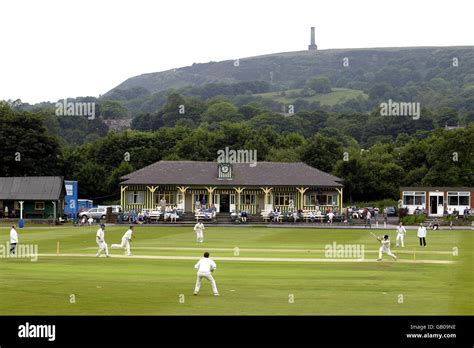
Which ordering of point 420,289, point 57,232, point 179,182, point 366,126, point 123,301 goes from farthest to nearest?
point 366,126 → point 179,182 → point 57,232 → point 420,289 → point 123,301

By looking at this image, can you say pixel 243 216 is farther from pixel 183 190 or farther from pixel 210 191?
pixel 183 190

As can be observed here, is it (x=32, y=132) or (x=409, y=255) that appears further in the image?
(x=32, y=132)

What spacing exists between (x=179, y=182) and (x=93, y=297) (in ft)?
210

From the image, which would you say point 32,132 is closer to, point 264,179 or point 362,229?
point 264,179

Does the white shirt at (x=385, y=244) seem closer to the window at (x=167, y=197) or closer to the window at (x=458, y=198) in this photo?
the window at (x=458, y=198)

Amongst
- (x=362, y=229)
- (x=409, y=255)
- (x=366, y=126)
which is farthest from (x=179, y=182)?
(x=366, y=126)

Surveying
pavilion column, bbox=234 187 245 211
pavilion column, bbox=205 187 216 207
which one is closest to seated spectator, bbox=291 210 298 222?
pavilion column, bbox=234 187 245 211

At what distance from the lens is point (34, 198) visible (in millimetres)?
87562
